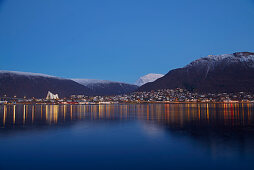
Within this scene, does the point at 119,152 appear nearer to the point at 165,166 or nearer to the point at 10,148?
the point at 165,166

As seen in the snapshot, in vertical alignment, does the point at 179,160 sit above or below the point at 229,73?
below

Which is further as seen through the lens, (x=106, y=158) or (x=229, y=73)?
(x=229, y=73)

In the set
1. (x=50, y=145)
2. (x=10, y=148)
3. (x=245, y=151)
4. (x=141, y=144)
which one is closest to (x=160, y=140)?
(x=141, y=144)

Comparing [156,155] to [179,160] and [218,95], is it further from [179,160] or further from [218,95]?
[218,95]

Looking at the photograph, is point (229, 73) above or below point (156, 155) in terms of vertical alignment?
above

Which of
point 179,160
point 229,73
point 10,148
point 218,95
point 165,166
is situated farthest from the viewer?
point 229,73

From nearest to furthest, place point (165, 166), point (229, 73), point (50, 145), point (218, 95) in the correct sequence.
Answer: point (165, 166), point (50, 145), point (218, 95), point (229, 73)

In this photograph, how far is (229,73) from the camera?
A: 634 ft

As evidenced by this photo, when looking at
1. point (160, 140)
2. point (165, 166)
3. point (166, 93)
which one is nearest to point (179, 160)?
point (165, 166)

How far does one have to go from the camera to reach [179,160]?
11.1m

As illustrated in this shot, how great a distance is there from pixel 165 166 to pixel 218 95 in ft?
525

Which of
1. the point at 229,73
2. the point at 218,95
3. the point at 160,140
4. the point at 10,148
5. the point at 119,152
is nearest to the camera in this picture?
the point at 119,152

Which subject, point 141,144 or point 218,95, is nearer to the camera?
point 141,144

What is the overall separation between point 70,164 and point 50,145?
4.74 m
